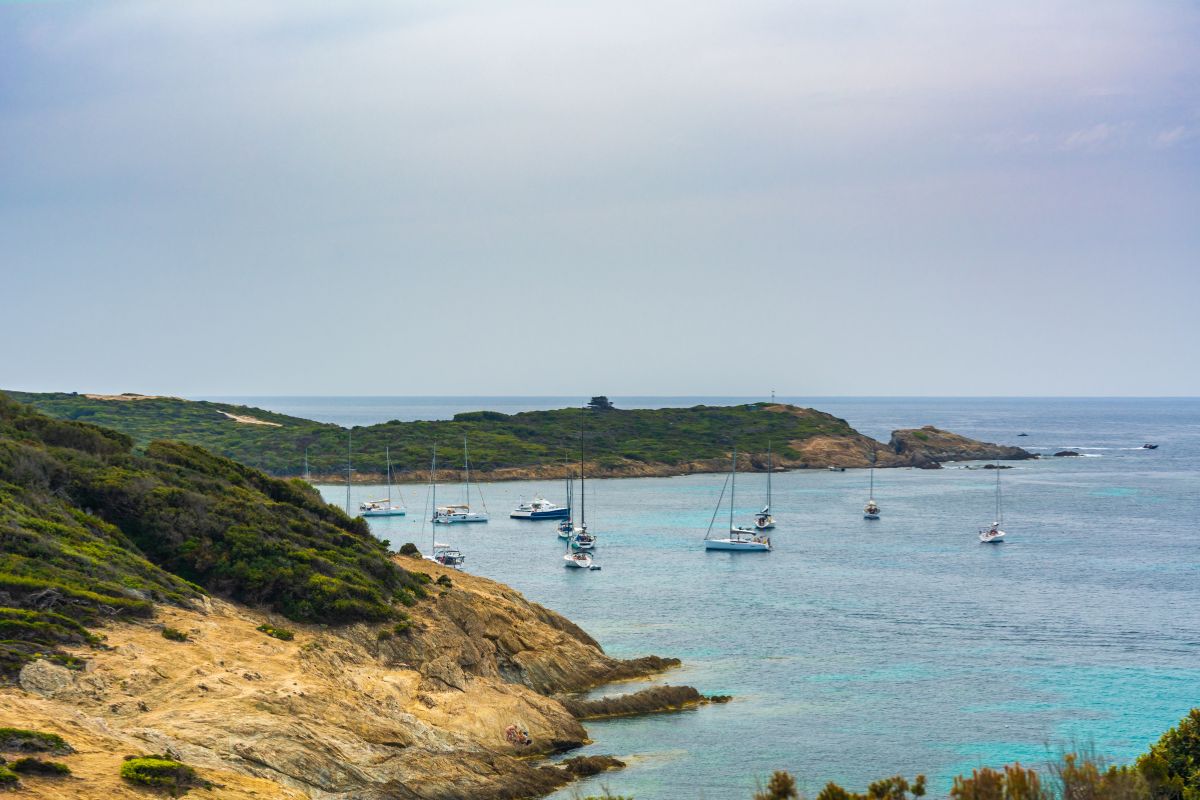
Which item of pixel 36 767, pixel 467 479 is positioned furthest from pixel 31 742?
pixel 467 479

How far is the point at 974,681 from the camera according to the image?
169ft

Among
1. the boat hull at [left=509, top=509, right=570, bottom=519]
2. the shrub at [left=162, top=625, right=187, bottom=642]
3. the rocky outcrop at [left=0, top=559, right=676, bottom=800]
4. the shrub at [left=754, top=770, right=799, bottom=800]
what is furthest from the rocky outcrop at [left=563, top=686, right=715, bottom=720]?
the boat hull at [left=509, top=509, right=570, bottom=519]

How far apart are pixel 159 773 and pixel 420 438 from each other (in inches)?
5820

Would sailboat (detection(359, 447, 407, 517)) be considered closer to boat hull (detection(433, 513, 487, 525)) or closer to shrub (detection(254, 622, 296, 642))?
boat hull (detection(433, 513, 487, 525))

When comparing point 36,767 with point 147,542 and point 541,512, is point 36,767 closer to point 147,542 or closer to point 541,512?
point 147,542

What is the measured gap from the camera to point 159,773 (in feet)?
90.7

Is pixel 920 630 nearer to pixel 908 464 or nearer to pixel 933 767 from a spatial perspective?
pixel 933 767

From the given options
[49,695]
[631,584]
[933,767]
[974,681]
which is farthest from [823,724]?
[631,584]

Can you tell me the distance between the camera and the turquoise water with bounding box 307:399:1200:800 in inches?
1657

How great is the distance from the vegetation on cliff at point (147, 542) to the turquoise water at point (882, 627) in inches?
509

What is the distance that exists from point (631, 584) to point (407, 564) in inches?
964

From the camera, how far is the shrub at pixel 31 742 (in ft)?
87.0

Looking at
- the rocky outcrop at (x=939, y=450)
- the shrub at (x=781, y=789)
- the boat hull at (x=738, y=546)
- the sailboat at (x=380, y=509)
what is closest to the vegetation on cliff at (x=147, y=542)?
the shrub at (x=781, y=789)

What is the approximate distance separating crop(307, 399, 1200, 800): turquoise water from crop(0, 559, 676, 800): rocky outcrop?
4.35 m
